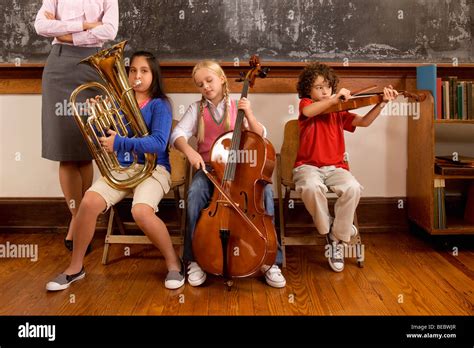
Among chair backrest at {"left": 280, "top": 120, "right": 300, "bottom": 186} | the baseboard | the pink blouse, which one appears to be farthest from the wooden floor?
the pink blouse

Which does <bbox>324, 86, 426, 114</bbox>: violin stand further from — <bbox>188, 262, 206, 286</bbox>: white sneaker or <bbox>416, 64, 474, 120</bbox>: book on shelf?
<bbox>188, 262, 206, 286</bbox>: white sneaker

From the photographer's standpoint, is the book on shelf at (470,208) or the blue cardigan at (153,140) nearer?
the blue cardigan at (153,140)

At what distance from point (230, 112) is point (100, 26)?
0.80 meters

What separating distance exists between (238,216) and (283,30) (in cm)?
139

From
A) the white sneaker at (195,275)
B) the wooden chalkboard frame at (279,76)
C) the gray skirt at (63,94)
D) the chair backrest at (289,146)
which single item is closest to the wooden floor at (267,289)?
the white sneaker at (195,275)

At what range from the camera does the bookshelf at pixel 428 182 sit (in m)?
2.89

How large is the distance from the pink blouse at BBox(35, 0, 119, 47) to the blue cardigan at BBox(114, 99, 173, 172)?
0.47m

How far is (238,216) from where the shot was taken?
2207 mm

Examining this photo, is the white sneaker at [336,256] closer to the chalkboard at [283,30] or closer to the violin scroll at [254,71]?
the violin scroll at [254,71]

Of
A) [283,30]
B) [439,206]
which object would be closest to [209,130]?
[283,30]

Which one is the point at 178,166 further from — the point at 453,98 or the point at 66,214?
the point at 453,98

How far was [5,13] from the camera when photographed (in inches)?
122

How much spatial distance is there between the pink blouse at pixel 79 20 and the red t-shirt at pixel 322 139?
1067mm
